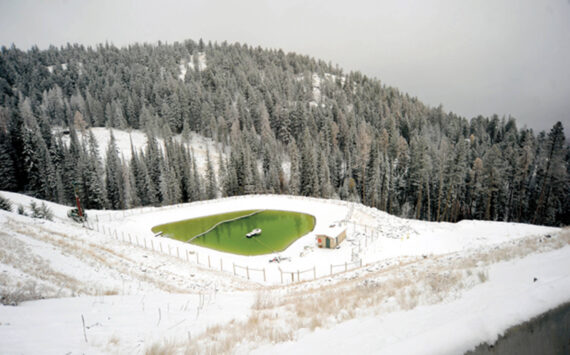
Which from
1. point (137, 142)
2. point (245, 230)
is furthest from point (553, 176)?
point (137, 142)

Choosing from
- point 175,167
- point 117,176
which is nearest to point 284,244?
point 175,167

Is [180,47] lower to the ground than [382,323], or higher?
higher

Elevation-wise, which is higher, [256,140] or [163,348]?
[163,348]

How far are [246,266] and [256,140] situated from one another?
170 ft

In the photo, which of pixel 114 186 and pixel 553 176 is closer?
pixel 553 176

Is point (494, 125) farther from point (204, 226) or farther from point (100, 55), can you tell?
point (100, 55)

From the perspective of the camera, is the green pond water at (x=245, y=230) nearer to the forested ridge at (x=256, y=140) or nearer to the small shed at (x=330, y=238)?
the small shed at (x=330, y=238)

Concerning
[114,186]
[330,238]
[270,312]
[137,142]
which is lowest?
[114,186]

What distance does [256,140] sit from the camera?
7131 cm

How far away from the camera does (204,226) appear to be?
34.2 metres

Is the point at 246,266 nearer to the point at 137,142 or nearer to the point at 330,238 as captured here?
the point at 330,238

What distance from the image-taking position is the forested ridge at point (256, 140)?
144 ft

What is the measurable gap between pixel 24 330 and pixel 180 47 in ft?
511

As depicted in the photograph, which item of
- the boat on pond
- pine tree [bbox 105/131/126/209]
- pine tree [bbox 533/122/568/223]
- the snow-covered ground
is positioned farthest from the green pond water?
pine tree [bbox 533/122/568/223]
